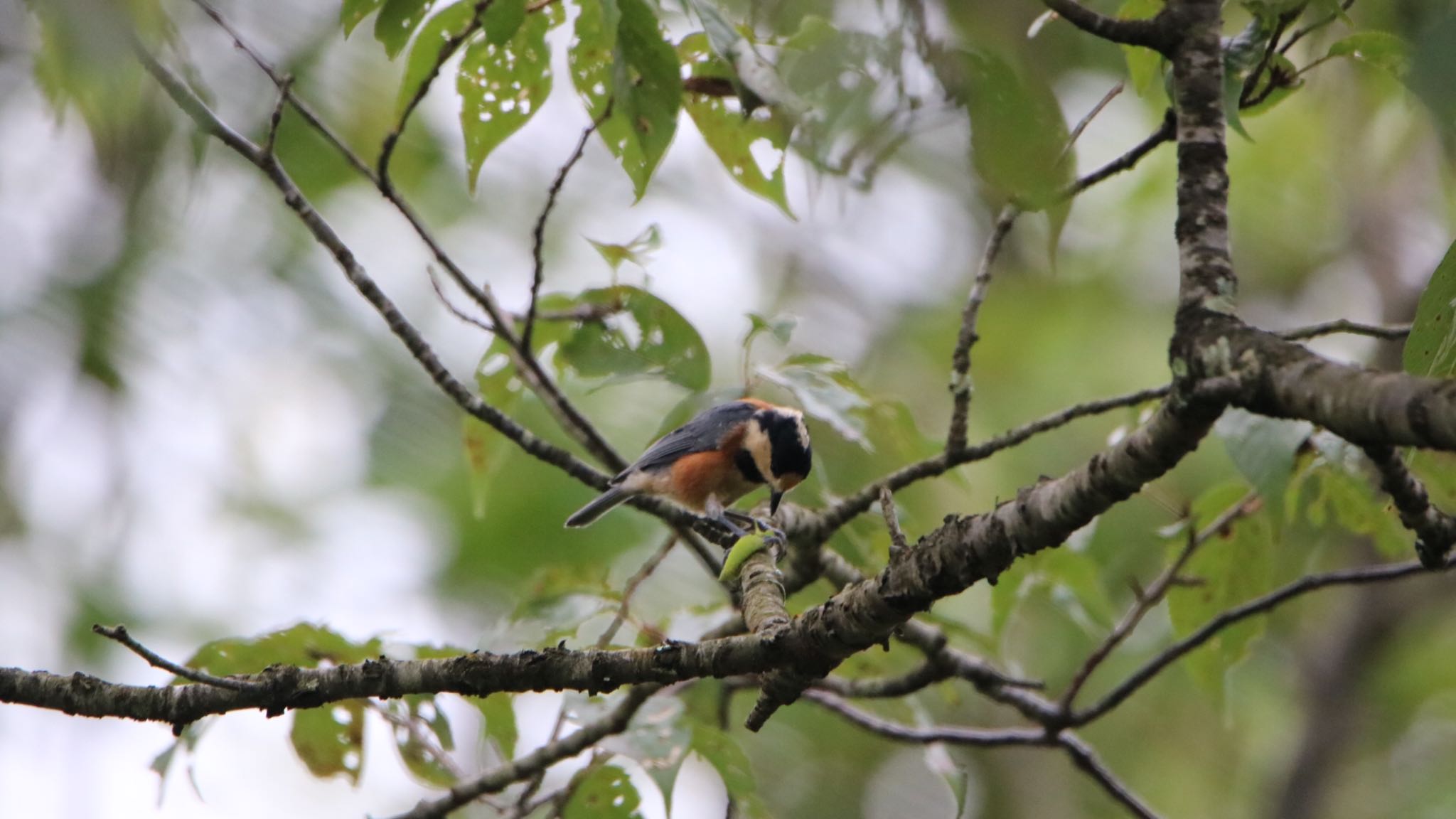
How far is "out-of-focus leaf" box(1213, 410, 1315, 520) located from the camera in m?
2.37

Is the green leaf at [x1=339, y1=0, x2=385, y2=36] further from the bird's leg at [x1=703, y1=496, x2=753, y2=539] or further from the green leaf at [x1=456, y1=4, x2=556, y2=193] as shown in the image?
the bird's leg at [x1=703, y1=496, x2=753, y2=539]

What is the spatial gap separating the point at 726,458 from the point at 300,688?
2.79m

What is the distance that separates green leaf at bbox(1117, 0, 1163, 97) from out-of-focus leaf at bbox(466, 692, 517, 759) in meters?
2.01

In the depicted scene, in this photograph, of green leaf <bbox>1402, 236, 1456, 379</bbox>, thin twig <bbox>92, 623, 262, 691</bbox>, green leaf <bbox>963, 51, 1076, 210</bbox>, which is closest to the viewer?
green leaf <bbox>963, 51, 1076, 210</bbox>

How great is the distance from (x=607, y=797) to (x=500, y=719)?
33 centimetres

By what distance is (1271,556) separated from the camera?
3.60 meters

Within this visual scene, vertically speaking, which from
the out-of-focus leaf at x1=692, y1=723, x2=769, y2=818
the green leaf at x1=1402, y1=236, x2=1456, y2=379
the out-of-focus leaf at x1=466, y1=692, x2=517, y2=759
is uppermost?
the out-of-focus leaf at x1=466, y1=692, x2=517, y2=759

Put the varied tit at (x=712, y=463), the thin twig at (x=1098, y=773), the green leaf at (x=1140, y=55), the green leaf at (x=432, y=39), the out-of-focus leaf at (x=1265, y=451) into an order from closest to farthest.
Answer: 1. the out-of-focus leaf at (x=1265, y=451)
2. the green leaf at (x=1140, y=55)
3. the green leaf at (x=432, y=39)
4. the thin twig at (x=1098, y=773)
5. the varied tit at (x=712, y=463)

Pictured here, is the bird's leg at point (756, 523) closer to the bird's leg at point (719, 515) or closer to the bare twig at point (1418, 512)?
the bird's leg at point (719, 515)

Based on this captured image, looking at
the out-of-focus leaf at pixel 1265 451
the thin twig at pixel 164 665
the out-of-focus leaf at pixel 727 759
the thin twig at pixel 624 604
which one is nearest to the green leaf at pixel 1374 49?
the out-of-focus leaf at pixel 1265 451

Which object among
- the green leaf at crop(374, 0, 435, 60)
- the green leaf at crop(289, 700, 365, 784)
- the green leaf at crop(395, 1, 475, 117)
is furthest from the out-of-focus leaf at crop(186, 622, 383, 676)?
the green leaf at crop(374, 0, 435, 60)

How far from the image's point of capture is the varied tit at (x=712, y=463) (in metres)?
4.70

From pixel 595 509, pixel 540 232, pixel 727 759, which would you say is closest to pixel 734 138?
pixel 540 232

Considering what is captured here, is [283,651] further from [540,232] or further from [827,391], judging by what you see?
[827,391]
